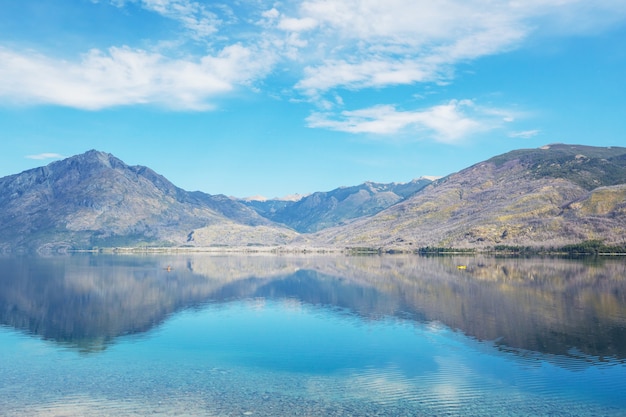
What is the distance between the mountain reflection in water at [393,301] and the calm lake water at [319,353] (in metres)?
0.48

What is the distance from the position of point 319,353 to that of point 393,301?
165 feet

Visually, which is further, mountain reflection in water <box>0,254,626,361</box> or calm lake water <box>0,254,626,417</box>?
mountain reflection in water <box>0,254,626,361</box>

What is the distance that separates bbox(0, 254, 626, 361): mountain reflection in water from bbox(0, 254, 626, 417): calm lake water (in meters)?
0.48

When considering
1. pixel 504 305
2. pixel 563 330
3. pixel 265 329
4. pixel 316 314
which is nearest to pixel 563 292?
pixel 504 305

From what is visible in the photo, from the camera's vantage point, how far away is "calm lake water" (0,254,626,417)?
41.7 metres

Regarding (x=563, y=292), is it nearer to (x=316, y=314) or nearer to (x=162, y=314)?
(x=316, y=314)

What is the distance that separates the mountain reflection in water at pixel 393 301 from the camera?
69.8 meters

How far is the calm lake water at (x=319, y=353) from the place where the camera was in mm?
41688

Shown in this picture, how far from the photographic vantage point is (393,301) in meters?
108

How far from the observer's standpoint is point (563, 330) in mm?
71312

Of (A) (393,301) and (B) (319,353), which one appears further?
(A) (393,301)

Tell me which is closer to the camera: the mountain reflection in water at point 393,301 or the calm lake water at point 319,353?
the calm lake water at point 319,353

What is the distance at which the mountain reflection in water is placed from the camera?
69.8 metres

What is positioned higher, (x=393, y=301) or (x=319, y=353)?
(x=393, y=301)
